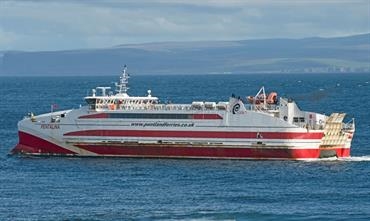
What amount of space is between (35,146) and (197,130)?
15467mm

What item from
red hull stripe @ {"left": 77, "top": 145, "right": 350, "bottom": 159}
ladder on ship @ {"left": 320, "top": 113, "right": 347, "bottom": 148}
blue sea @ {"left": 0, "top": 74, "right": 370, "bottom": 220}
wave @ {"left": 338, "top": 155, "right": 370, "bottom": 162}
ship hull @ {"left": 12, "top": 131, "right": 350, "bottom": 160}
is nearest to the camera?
blue sea @ {"left": 0, "top": 74, "right": 370, "bottom": 220}

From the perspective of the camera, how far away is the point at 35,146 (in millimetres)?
112062

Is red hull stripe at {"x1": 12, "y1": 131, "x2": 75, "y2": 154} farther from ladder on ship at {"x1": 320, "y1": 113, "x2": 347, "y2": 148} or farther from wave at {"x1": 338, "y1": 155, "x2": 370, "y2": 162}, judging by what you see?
wave at {"x1": 338, "y1": 155, "x2": 370, "y2": 162}

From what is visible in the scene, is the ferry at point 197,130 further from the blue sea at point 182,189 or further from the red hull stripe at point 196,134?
the blue sea at point 182,189

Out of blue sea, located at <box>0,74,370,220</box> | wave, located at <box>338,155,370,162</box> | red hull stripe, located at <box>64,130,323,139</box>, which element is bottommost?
blue sea, located at <box>0,74,370,220</box>

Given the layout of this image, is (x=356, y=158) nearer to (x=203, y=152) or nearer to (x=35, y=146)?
(x=203, y=152)

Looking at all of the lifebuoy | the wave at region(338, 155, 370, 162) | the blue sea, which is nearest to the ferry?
the lifebuoy

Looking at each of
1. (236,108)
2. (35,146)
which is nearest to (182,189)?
(236,108)

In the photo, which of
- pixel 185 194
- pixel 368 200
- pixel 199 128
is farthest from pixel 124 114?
pixel 368 200

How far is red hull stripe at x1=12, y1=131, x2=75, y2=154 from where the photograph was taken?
111 metres

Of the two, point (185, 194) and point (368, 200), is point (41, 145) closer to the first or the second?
point (185, 194)

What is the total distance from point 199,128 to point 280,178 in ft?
46.0

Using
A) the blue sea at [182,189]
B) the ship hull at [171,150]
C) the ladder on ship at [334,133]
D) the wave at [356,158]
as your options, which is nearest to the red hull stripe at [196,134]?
the ship hull at [171,150]

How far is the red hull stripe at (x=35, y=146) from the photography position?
4375 inches
